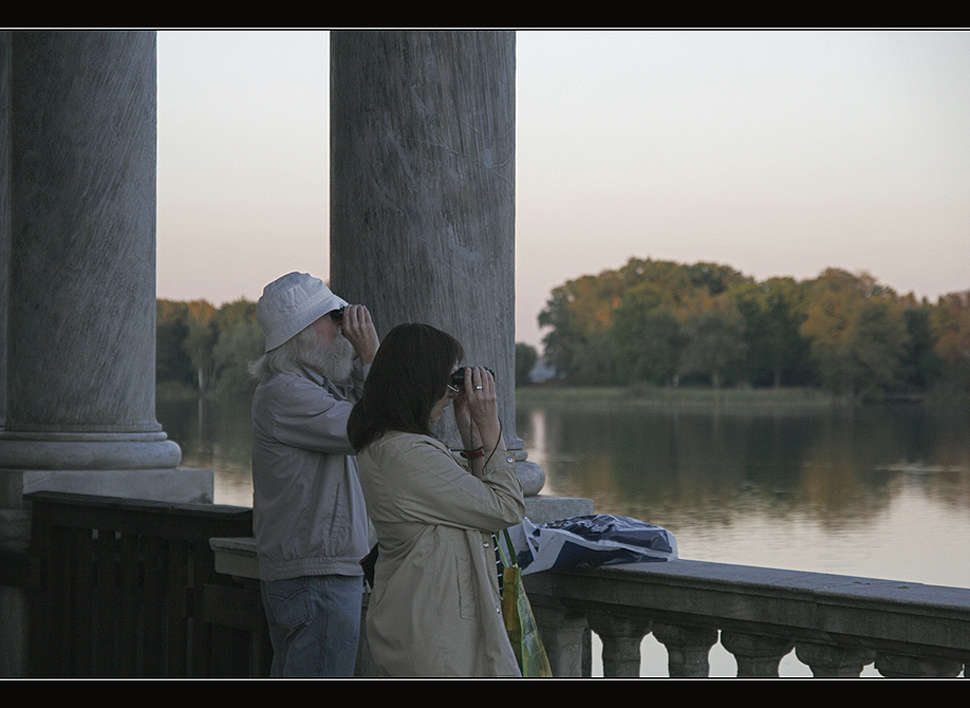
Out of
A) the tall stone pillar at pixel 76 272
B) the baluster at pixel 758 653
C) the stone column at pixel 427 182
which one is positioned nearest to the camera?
the baluster at pixel 758 653

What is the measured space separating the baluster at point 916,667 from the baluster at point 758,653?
73 centimetres

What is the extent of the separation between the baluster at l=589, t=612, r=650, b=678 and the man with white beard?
2.02 meters

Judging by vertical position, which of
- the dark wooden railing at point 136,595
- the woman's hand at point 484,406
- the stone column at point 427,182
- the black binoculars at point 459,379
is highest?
the stone column at point 427,182

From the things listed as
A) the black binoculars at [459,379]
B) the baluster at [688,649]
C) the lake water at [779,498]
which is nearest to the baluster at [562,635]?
the baluster at [688,649]

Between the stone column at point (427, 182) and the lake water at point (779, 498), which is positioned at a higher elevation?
the stone column at point (427, 182)

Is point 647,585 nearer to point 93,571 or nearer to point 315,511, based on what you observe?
point 315,511

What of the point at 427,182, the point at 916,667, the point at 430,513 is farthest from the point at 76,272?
the point at 916,667

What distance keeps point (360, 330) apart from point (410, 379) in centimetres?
193

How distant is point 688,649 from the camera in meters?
9.87

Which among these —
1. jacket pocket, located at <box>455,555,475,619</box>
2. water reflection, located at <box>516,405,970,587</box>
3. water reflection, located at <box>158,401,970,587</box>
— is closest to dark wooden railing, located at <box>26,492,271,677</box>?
jacket pocket, located at <box>455,555,475,619</box>

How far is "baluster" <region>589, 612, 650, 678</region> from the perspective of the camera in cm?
1012

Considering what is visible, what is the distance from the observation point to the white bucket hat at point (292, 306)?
971 centimetres

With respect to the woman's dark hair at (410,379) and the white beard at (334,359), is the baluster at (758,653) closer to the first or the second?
the woman's dark hair at (410,379)
